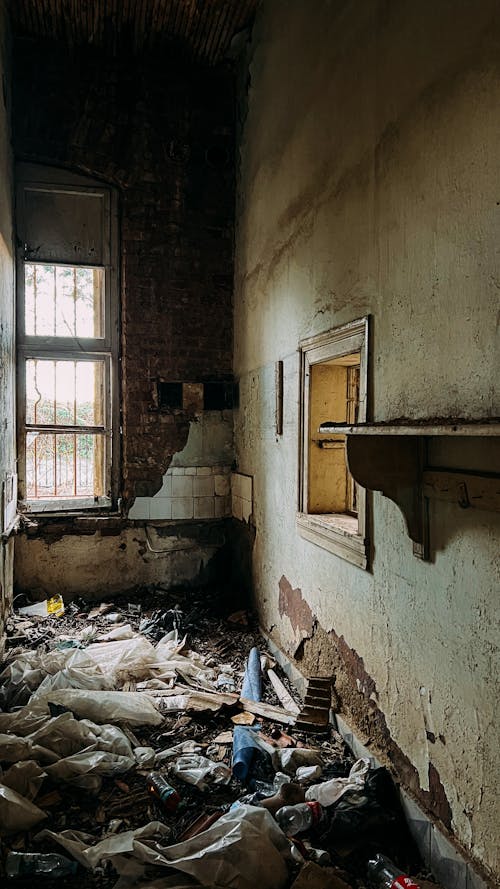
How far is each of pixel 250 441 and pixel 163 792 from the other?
9.32 ft

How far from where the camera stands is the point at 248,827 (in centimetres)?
217

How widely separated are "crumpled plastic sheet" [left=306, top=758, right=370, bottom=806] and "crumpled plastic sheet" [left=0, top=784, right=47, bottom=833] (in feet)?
3.59

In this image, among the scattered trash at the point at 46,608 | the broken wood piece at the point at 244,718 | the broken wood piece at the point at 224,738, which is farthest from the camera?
the scattered trash at the point at 46,608

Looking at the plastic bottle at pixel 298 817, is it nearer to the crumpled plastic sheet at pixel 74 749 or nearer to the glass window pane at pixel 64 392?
the crumpled plastic sheet at pixel 74 749

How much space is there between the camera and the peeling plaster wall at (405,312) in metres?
1.88

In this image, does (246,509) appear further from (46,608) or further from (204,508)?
(46,608)

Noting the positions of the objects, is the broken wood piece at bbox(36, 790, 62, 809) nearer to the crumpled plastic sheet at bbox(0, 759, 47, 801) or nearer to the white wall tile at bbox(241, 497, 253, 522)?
the crumpled plastic sheet at bbox(0, 759, 47, 801)

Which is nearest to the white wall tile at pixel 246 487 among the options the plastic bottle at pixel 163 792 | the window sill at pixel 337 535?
the window sill at pixel 337 535

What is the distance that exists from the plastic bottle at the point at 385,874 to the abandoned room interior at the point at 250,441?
13 millimetres

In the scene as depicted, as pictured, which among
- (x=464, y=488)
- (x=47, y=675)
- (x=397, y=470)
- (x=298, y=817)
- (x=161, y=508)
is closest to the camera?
(x=464, y=488)

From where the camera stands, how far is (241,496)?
5133 mm

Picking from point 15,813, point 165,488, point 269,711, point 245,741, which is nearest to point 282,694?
point 269,711

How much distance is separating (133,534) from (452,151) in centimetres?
416

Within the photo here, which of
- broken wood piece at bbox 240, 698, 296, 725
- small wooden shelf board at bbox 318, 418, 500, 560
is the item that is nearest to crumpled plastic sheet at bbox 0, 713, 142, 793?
broken wood piece at bbox 240, 698, 296, 725
